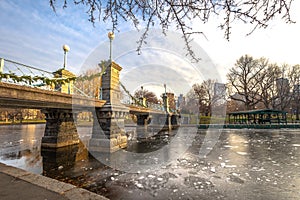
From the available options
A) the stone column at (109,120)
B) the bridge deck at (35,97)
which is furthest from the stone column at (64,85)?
the stone column at (109,120)

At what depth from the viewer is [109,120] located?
11023mm

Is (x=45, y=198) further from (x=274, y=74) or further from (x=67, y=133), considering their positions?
(x=274, y=74)

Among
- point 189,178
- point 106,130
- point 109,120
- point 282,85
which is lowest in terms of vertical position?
point 189,178

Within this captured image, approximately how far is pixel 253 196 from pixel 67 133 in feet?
38.9

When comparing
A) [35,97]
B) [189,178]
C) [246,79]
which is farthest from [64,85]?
[246,79]

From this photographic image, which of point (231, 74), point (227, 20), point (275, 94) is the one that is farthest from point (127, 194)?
point (275, 94)

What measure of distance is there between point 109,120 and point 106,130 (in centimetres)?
64

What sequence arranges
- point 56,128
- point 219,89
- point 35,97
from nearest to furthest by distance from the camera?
1. point 35,97
2. point 56,128
3. point 219,89

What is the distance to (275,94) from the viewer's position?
3791cm

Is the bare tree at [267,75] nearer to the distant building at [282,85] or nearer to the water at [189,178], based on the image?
the distant building at [282,85]

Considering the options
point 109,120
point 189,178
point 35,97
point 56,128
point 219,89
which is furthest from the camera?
point 219,89

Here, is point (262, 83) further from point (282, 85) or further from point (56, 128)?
point (56, 128)

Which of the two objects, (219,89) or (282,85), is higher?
(282,85)

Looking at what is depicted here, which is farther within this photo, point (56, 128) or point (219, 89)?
point (219, 89)
